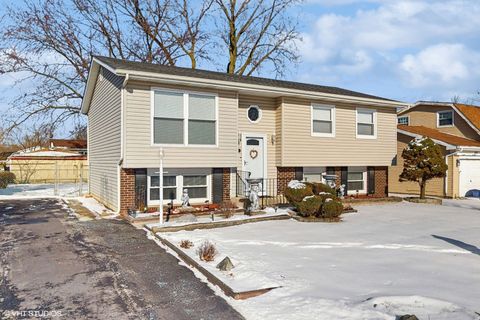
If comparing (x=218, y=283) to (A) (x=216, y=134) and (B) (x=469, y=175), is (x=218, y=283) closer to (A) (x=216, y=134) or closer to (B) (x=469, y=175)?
(A) (x=216, y=134)

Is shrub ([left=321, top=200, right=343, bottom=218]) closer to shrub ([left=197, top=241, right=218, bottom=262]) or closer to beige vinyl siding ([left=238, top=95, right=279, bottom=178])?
beige vinyl siding ([left=238, top=95, right=279, bottom=178])

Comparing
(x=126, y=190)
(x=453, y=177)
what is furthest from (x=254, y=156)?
(x=453, y=177)

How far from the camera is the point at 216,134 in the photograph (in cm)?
1261

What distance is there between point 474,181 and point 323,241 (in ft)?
53.2

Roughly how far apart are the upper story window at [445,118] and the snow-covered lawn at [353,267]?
48.7ft

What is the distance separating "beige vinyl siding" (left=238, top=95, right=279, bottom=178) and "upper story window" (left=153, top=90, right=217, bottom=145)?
1.86 meters

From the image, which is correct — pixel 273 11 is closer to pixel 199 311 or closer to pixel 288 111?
pixel 288 111

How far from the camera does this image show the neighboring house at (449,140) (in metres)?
19.1

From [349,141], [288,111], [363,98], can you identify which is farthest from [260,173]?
[363,98]

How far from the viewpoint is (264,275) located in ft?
18.8

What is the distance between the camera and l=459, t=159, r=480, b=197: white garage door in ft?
63.7

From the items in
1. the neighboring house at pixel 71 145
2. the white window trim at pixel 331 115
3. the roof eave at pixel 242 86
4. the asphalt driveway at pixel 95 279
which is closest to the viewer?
the asphalt driveway at pixel 95 279

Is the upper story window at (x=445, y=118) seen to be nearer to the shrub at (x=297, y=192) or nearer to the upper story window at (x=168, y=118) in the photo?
the shrub at (x=297, y=192)

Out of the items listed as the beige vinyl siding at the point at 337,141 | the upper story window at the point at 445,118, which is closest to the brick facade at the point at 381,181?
the beige vinyl siding at the point at 337,141
